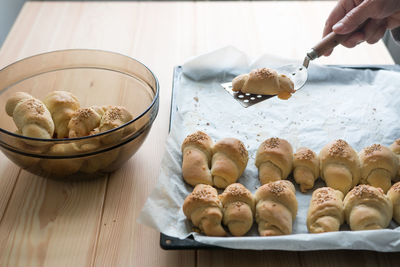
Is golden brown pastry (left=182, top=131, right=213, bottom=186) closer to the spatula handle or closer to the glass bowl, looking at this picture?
the glass bowl

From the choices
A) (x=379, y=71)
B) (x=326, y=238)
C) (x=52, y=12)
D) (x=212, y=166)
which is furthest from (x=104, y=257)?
(x=52, y=12)

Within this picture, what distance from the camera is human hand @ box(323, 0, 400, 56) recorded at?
1.29m

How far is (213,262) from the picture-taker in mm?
1011

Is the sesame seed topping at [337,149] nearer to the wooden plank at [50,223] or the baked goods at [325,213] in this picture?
the baked goods at [325,213]

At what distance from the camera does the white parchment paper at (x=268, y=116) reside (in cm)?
112

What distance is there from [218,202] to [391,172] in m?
0.50

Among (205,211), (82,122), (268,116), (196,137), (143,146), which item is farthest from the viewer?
(268,116)

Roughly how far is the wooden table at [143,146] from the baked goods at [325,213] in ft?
0.20

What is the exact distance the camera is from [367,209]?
3.39 feet

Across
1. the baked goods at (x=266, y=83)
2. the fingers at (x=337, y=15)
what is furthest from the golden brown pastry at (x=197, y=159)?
the fingers at (x=337, y=15)

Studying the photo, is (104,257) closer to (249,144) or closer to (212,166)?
(212,166)

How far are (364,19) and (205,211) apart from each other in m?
0.76

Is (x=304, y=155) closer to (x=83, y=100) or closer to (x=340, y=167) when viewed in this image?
(x=340, y=167)

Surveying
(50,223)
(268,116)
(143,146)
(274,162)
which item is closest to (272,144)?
(274,162)
